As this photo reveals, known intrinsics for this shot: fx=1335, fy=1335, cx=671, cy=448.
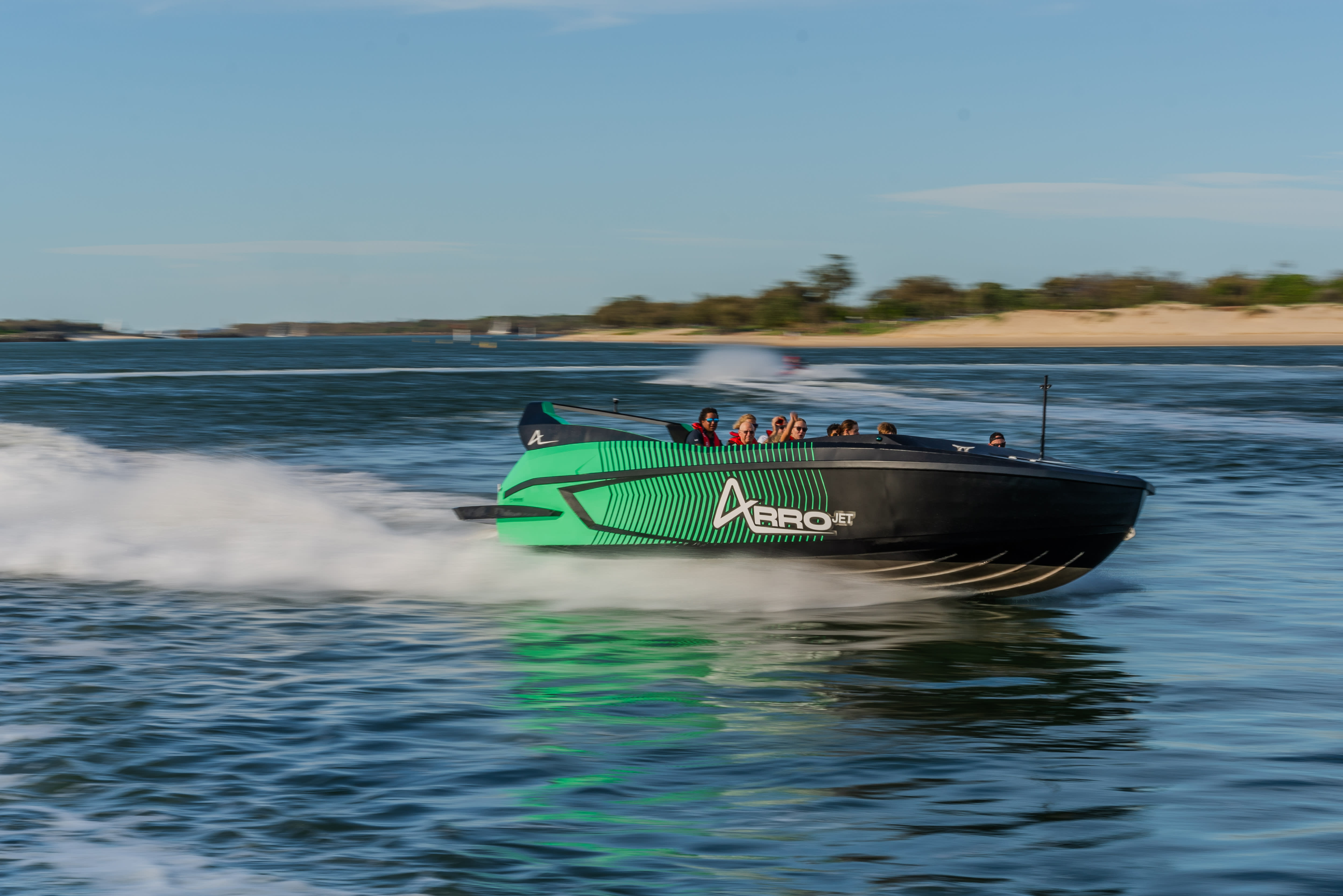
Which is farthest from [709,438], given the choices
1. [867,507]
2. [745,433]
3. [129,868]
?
[129,868]

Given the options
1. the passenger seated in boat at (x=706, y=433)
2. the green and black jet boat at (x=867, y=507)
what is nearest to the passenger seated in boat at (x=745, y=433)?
the passenger seated in boat at (x=706, y=433)

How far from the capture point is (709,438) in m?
10.9

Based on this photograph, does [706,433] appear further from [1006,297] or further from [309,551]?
[1006,297]

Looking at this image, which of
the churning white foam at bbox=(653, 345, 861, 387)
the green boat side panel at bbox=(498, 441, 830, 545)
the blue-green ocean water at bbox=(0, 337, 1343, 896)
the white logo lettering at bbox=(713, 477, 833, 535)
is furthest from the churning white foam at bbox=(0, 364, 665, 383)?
the white logo lettering at bbox=(713, 477, 833, 535)

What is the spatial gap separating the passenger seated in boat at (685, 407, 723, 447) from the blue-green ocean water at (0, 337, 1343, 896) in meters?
1.05

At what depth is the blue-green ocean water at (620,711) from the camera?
16.6 feet

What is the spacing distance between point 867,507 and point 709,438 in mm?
1509

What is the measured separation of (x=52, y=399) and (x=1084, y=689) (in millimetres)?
41108

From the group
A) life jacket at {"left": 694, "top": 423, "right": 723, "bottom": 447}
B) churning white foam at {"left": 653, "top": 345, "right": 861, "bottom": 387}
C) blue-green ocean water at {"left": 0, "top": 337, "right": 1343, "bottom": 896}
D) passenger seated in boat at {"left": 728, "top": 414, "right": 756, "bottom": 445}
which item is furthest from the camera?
→ churning white foam at {"left": 653, "top": 345, "right": 861, "bottom": 387}

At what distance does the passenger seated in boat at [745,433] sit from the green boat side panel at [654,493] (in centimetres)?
23

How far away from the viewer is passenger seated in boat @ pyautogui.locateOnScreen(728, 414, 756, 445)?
10469 mm

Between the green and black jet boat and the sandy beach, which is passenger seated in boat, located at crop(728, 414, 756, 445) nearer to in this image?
the green and black jet boat

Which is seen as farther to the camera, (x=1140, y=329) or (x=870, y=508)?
(x=1140, y=329)

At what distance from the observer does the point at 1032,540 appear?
394 inches
